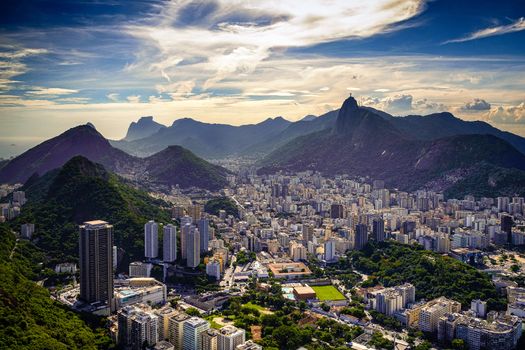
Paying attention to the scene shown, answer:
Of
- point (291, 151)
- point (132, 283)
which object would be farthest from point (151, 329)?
point (291, 151)

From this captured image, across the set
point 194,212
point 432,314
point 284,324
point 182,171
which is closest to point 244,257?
point 194,212

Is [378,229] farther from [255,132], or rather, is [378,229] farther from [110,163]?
[255,132]

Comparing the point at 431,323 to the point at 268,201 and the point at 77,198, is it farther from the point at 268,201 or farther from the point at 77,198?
the point at 268,201

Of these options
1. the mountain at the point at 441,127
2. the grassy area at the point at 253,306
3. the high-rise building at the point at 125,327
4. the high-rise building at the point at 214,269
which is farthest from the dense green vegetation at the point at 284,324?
the mountain at the point at 441,127

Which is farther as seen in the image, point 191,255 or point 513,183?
point 513,183

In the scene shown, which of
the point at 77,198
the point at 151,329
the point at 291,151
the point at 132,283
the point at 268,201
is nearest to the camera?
the point at 151,329

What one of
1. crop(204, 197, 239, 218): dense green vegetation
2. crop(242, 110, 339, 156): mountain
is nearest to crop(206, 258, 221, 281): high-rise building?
crop(204, 197, 239, 218): dense green vegetation
